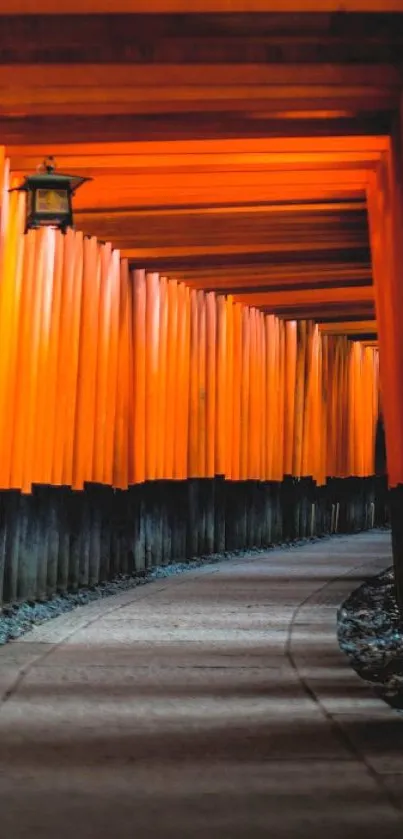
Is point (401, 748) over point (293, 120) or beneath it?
beneath


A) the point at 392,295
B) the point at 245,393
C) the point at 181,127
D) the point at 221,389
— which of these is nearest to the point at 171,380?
the point at 221,389

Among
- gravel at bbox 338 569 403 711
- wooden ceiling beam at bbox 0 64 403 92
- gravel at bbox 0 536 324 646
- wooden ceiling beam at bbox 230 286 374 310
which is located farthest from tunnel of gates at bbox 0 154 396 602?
gravel at bbox 338 569 403 711

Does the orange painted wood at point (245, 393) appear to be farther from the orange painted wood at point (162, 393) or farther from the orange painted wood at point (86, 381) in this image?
the orange painted wood at point (86, 381)

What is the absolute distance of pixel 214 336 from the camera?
11430mm

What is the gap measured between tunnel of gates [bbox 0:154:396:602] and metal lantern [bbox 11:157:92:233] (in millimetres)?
535

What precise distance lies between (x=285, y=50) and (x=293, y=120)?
2.82 ft

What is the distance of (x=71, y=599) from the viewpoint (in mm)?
8180

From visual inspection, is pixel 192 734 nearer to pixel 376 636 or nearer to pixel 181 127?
pixel 376 636

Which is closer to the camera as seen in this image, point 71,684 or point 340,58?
point 71,684

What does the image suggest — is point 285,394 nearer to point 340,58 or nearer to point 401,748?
point 340,58

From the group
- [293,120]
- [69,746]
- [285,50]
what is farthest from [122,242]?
[69,746]

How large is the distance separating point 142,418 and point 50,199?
13.2 ft

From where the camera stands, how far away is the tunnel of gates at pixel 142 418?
7621 millimetres

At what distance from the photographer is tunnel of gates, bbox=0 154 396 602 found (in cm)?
762
